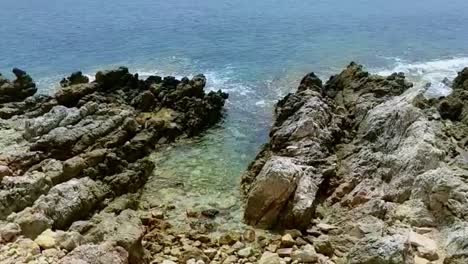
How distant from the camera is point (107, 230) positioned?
1556 centimetres

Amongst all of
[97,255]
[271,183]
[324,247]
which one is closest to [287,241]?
[324,247]

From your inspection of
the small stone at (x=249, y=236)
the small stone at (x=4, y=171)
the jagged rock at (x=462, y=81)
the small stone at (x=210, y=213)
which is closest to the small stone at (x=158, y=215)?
the small stone at (x=210, y=213)

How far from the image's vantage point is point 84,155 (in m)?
20.6

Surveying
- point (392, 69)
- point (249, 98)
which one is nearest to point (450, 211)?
point (249, 98)

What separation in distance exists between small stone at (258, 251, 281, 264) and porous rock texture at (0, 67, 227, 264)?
370cm

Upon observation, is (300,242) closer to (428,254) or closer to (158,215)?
(428,254)

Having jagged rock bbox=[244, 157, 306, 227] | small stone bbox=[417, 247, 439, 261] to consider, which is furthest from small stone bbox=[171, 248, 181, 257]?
small stone bbox=[417, 247, 439, 261]

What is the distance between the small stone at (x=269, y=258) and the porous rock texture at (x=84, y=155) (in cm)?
370

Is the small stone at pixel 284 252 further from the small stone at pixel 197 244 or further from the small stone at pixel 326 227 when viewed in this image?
the small stone at pixel 197 244

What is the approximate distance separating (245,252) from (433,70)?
26385mm

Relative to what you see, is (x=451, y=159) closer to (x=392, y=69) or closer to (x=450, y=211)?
(x=450, y=211)

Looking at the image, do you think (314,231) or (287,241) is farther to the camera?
(314,231)

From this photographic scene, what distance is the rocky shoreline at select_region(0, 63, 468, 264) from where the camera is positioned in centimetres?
1487

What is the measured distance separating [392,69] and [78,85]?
74.1 ft
